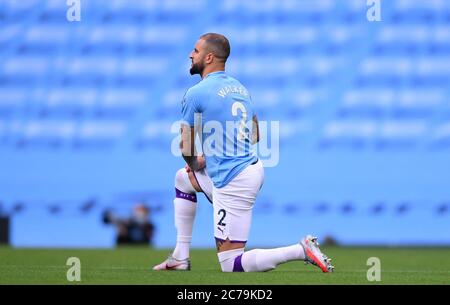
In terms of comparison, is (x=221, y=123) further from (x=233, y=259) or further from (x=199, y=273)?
(x=199, y=273)

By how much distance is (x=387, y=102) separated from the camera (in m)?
17.3

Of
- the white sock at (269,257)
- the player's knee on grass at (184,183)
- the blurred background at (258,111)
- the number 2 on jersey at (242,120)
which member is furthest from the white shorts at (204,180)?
the blurred background at (258,111)

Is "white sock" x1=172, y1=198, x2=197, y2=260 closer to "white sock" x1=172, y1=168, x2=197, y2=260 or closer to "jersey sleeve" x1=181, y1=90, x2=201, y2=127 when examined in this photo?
"white sock" x1=172, y1=168, x2=197, y2=260

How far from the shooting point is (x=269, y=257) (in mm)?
8398

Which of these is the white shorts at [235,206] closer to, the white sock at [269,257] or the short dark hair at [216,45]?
the white sock at [269,257]

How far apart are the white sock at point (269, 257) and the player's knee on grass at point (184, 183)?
0.85m

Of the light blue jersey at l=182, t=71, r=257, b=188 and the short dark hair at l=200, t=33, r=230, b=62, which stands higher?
the short dark hair at l=200, t=33, r=230, b=62

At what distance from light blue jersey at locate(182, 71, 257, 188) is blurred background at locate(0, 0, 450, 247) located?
8123 millimetres

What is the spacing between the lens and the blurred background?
1691 cm

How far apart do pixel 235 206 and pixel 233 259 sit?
0.39 m

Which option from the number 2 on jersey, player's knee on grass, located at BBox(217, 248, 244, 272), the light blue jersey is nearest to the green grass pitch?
player's knee on grass, located at BBox(217, 248, 244, 272)

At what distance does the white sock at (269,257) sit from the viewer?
8320mm
